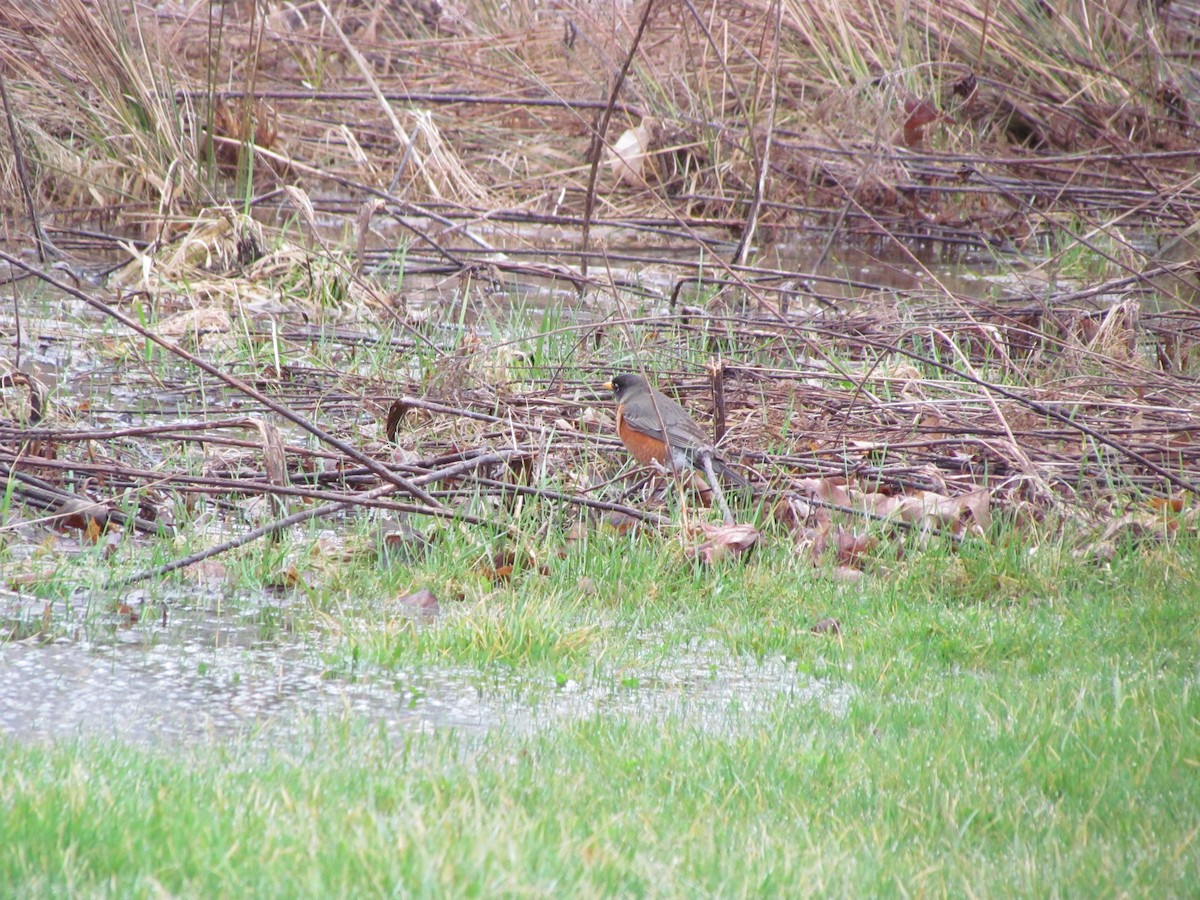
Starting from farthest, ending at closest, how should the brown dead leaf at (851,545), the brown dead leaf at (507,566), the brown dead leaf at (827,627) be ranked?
the brown dead leaf at (851,545) < the brown dead leaf at (507,566) < the brown dead leaf at (827,627)

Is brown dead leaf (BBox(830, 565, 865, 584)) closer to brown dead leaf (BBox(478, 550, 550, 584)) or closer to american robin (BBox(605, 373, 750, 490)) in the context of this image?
american robin (BBox(605, 373, 750, 490))

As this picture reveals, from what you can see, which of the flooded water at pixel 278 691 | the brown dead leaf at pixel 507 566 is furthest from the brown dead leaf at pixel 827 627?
the brown dead leaf at pixel 507 566

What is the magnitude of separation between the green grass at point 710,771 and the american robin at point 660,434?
3.09 ft

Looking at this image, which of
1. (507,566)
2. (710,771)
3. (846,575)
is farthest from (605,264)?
(710,771)

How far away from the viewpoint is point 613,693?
150 inches

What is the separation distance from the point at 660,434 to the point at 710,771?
259cm

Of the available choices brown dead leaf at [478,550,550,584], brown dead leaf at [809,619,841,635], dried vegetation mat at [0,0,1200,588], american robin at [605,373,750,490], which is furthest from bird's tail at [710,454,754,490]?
brown dead leaf at [809,619,841,635]

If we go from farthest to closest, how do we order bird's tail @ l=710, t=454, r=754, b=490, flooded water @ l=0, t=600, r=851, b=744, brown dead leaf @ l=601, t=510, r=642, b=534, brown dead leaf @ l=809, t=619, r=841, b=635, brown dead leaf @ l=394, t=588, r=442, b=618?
bird's tail @ l=710, t=454, r=754, b=490
brown dead leaf @ l=601, t=510, r=642, b=534
brown dead leaf @ l=394, t=588, r=442, b=618
brown dead leaf @ l=809, t=619, r=841, b=635
flooded water @ l=0, t=600, r=851, b=744

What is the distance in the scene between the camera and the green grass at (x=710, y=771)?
248cm

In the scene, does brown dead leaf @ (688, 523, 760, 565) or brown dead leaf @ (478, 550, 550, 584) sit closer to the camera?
brown dead leaf @ (478, 550, 550, 584)

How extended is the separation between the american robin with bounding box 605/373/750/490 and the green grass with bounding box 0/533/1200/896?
0.94m

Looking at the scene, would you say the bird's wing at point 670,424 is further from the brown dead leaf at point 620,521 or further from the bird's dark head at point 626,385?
the brown dead leaf at point 620,521

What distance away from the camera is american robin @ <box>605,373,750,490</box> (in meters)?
5.56

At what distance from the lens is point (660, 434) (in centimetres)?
559
